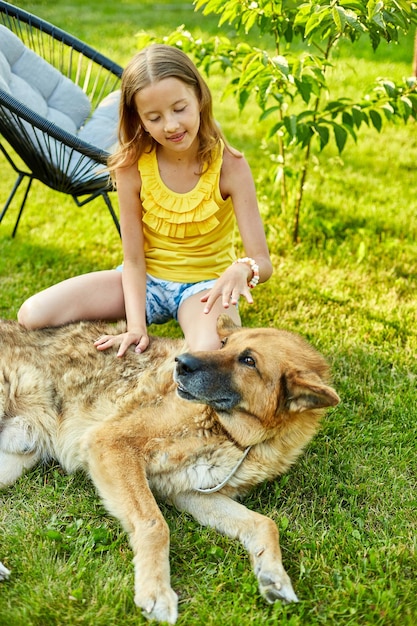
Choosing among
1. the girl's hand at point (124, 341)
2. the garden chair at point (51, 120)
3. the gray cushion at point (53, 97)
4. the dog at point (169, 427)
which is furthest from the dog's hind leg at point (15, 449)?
the gray cushion at point (53, 97)

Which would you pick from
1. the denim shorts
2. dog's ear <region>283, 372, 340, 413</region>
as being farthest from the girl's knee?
dog's ear <region>283, 372, 340, 413</region>

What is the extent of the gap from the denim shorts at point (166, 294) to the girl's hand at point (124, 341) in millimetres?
499

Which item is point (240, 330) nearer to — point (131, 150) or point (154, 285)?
point (154, 285)

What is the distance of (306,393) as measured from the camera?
268 centimetres

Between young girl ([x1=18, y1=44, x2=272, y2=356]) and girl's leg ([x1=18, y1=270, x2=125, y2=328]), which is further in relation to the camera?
girl's leg ([x1=18, y1=270, x2=125, y2=328])

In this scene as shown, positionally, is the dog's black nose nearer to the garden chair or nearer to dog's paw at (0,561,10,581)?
dog's paw at (0,561,10,581)

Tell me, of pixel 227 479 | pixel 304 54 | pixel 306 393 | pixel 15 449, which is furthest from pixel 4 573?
pixel 304 54

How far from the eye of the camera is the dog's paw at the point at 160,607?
7.81 ft

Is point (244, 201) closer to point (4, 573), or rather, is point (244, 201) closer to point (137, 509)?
point (137, 509)

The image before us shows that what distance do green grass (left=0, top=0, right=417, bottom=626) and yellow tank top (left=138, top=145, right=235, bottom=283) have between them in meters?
0.69

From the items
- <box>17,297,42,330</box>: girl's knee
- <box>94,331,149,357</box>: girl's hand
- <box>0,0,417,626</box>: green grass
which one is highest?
<box>17,297,42,330</box>: girl's knee

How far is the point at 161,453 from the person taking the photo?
2.88m

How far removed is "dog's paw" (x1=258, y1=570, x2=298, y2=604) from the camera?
247 cm

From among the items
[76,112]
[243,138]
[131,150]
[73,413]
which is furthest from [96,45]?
[73,413]
